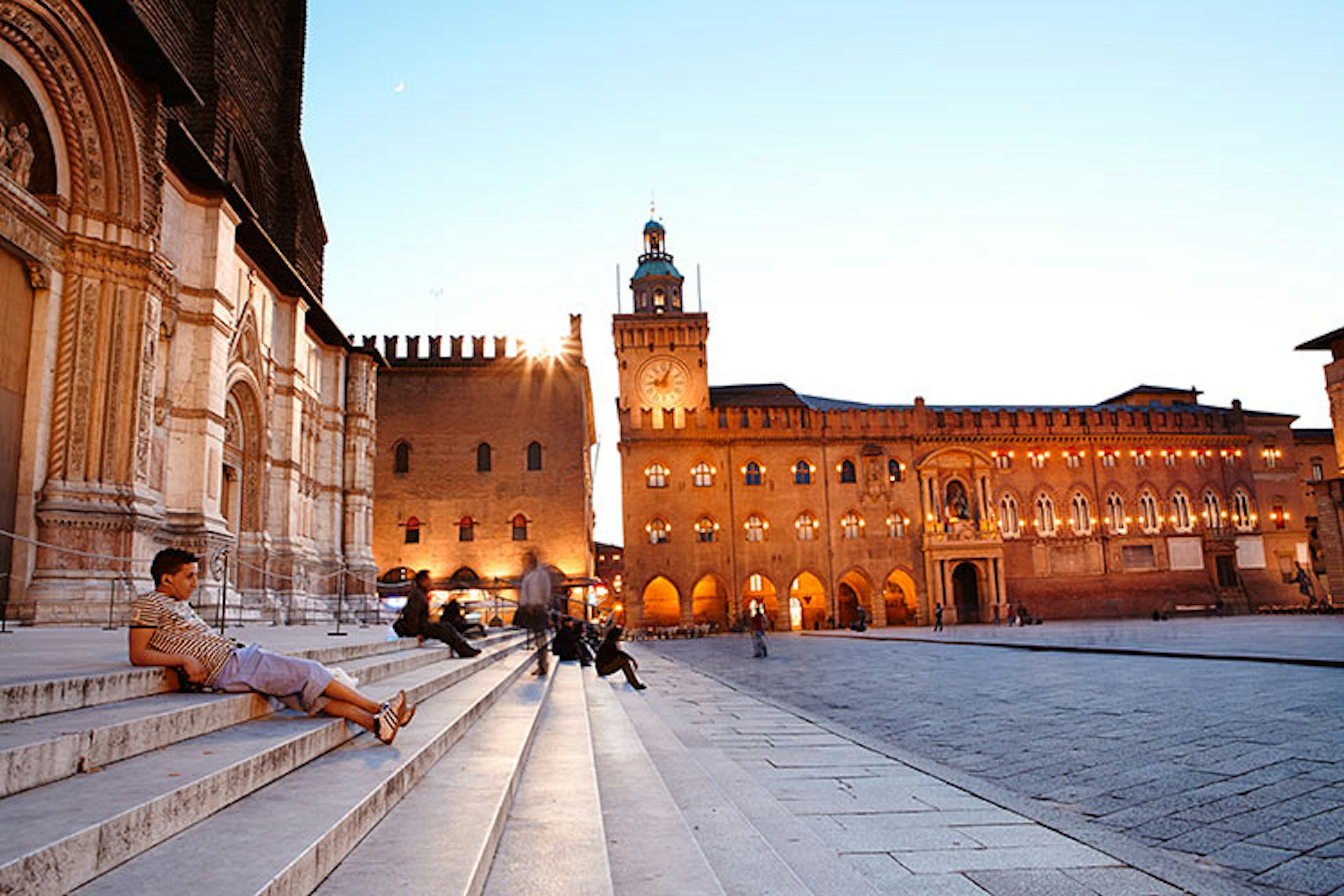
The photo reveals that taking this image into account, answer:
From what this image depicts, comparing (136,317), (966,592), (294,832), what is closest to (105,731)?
(294,832)

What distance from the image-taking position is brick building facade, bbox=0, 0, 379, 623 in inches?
387

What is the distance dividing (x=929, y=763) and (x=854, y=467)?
122ft

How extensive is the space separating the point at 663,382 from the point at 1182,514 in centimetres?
2786

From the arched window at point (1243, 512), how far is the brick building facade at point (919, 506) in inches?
3.8

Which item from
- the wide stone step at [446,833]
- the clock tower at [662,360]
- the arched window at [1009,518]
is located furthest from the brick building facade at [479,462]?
the wide stone step at [446,833]

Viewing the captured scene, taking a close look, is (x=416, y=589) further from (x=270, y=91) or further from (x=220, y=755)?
(x=270, y=91)

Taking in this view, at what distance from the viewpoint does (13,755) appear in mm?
2281

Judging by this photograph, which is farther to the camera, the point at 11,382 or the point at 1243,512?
the point at 1243,512

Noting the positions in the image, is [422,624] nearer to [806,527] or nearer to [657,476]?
[657,476]

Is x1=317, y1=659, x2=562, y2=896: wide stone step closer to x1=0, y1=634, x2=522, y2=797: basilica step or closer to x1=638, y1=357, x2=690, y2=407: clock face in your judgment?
x1=0, y1=634, x2=522, y2=797: basilica step

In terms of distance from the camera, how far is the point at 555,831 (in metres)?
3.45

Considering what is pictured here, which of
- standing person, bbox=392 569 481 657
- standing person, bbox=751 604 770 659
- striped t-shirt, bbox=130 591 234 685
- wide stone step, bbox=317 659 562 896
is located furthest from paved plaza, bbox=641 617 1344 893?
standing person, bbox=751 604 770 659

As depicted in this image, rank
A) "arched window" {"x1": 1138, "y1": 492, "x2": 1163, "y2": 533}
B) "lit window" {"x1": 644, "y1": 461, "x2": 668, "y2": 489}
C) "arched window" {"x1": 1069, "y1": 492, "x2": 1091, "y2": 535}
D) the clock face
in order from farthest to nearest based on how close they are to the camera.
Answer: "arched window" {"x1": 1138, "y1": 492, "x2": 1163, "y2": 533}, the clock face, "arched window" {"x1": 1069, "y1": 492, "x2": 1091, "y2": 535}, "lit window" {"x1": 644, "y1": 461, "x2": 668, "y2": 489}

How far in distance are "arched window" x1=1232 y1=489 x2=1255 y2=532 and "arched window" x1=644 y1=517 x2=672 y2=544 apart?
1175 inches
